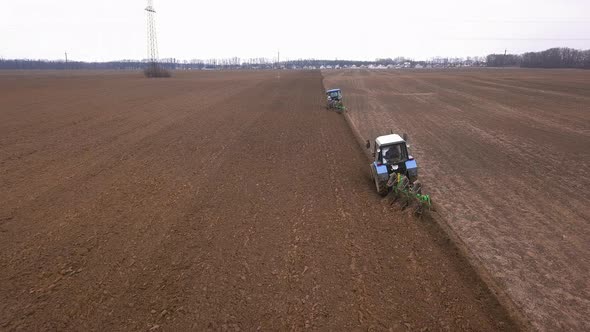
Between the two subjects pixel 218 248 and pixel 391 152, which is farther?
pixel 391 152

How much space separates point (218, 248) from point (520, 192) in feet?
34.0

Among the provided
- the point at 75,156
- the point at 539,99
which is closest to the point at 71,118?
the point at 75,156

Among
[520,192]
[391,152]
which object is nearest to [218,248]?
[391,152]

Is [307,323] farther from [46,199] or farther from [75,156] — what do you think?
[75,156]

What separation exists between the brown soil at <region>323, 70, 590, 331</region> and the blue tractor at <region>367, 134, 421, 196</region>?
1.34 metres

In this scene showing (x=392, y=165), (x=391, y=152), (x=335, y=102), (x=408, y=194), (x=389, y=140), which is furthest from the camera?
(x=335, y=102)

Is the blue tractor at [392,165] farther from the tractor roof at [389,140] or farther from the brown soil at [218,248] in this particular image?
the brown soil at [218,248]

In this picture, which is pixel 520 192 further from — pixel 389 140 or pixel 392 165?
pixel 389 140

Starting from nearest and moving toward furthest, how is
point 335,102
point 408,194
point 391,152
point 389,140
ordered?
point 408,194
point 391,152
point 389,140
point 335,102

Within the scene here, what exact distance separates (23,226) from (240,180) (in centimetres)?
688

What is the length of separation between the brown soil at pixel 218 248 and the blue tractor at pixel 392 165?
2.18ft

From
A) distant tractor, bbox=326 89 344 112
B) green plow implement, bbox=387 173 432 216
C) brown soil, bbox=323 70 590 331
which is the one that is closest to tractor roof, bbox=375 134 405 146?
green plow implement, bbox=387 173 432 216

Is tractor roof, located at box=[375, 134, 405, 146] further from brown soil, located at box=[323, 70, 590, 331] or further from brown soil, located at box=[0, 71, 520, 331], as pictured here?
brown soil, located at box=[323, 70, 590, 331]

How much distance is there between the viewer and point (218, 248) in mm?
9914
